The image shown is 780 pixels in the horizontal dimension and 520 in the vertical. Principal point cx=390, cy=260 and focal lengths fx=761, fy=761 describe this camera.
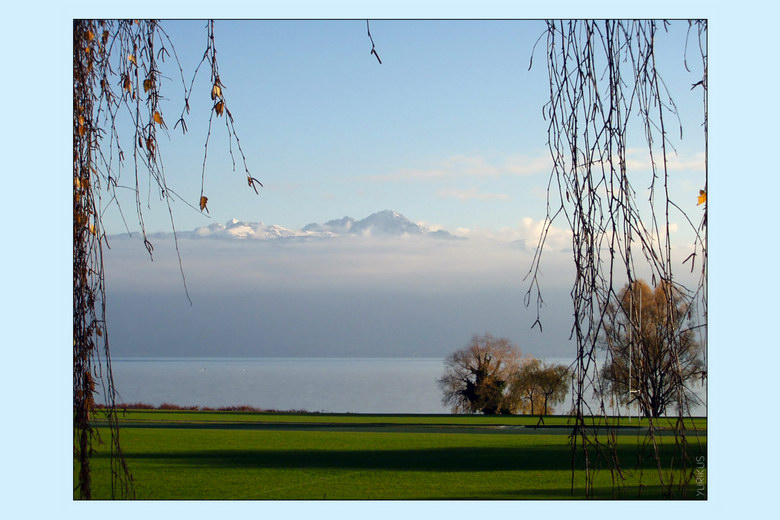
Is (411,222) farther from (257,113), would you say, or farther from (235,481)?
(257,113)

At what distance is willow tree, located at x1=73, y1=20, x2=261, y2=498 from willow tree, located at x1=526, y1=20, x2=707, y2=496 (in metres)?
1.07

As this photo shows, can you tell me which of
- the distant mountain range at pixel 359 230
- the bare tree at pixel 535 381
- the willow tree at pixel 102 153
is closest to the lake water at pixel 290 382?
the bare tree at pixel 535 381

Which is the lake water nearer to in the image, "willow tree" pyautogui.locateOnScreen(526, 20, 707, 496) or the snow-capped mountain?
the snow-capped mountain

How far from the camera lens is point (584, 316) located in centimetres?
215

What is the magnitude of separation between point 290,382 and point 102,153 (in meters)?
17.8

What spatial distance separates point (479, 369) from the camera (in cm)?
2358

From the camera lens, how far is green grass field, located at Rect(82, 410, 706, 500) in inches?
399

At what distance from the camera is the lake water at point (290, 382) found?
1485cm

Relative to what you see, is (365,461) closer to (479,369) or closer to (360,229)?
(360,229)

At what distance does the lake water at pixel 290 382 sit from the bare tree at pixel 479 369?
0.77m

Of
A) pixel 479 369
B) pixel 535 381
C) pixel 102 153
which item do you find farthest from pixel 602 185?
pixel 479 369

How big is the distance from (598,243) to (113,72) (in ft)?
6.41

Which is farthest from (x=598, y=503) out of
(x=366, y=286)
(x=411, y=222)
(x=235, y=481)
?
(x=411, y=222)

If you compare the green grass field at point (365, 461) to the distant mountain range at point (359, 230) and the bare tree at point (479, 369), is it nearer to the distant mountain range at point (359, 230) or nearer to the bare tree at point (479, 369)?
the bare tree at point (479, 369)
